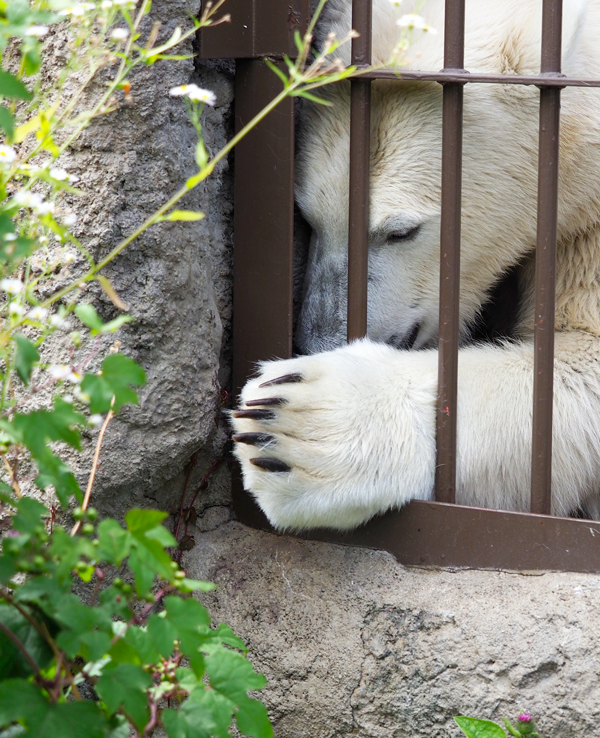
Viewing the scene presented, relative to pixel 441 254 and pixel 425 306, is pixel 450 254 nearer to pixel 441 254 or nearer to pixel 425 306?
pixel 441 254

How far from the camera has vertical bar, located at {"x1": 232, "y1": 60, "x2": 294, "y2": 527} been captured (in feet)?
5.45

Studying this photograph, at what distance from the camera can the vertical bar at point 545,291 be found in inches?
61.6

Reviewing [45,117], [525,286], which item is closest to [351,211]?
[525,286]

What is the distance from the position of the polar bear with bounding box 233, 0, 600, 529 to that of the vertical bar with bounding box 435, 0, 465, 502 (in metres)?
0.03

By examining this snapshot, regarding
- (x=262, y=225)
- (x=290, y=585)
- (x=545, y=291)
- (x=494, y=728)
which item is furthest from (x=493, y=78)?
(x=494, y=728)

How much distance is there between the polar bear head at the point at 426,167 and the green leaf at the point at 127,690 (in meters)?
1.11

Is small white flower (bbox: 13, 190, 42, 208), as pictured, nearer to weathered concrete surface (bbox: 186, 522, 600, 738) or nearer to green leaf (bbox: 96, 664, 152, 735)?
green leaf (bbox: 96, 664, 152, 735)

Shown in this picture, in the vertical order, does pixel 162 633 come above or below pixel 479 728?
above

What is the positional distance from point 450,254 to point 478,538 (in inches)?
21.7

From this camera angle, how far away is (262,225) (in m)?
1.70

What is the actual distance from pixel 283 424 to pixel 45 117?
0.79 metres

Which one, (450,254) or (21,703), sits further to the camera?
(450,254)

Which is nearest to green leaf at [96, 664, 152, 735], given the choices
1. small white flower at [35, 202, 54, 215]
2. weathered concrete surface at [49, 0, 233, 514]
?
small white flower at [35, 202, 54, 215]

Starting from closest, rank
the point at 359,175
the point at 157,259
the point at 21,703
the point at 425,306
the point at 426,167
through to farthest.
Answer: the point at 21,703 → the point at 157,259 → the point at 359,175 → the point at 426,167 → the point at 425,306
